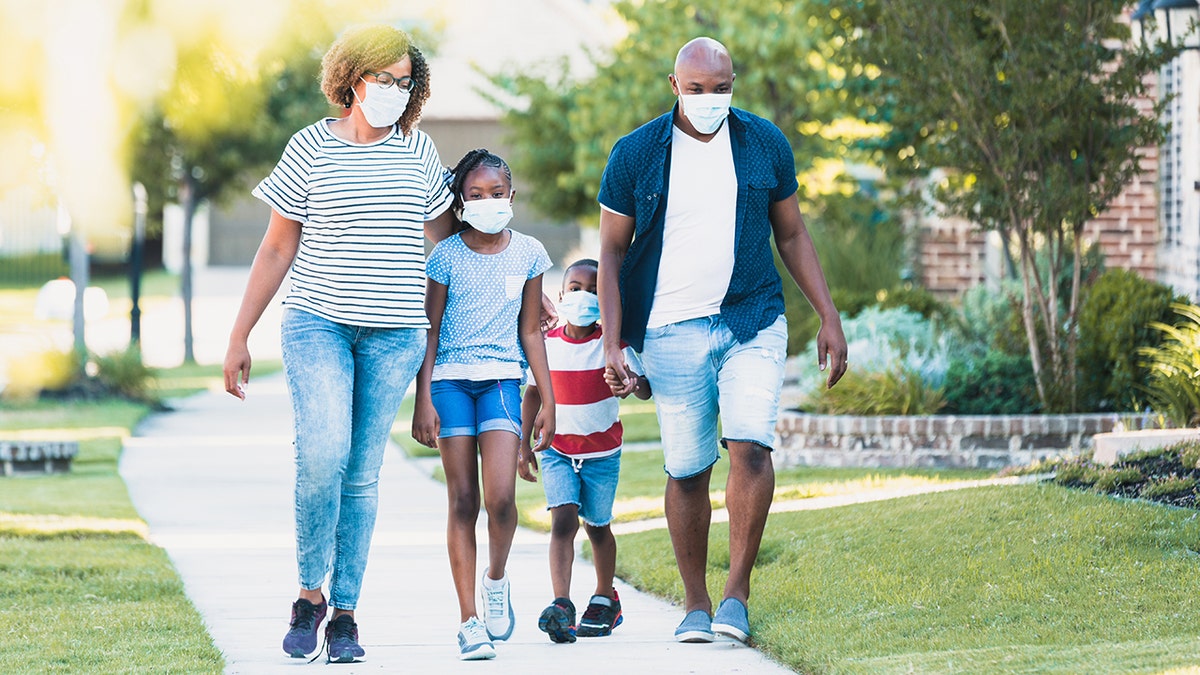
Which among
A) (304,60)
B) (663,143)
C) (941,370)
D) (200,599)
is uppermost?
(304,60)

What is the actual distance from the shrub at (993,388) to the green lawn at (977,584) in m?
3.17

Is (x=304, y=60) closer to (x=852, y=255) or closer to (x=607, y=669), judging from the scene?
(x=852, y=255)

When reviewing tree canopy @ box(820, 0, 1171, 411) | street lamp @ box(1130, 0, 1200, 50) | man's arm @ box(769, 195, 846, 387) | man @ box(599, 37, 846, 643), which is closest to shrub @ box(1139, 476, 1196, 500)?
man's arm @ box(769, 195, 846, 387)

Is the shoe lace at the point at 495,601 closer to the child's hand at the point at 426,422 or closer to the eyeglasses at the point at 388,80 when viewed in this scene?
the child's hand at the point at 426,422

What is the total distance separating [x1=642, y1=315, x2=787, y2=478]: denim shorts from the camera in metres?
5.87

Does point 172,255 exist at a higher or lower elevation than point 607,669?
higher

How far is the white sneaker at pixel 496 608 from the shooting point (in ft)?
19.5

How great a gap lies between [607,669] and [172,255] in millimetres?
41910

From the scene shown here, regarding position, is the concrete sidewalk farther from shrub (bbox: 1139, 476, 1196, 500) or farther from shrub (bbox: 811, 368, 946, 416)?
shrub (bbox: 811, 368, 946, 416)

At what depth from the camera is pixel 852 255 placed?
16750 millimetres

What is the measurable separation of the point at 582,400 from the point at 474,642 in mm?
1132

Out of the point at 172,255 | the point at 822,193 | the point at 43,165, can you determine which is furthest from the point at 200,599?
the point at 172,255

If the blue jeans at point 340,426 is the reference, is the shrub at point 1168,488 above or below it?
below

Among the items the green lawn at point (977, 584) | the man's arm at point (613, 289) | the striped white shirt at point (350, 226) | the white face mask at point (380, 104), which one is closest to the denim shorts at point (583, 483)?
the man's arm at point (613, 289)
